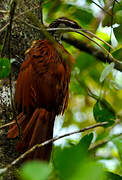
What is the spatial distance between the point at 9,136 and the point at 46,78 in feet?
1.58

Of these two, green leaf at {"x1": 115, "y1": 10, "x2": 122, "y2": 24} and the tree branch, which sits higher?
green leaf at {"x1": 115, "y1": 10, "x2": 122, "y2": 24}

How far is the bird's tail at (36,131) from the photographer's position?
5.91 ft

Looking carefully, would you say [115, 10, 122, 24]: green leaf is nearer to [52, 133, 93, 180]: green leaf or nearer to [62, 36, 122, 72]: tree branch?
[62, 36, 122, 72]: tree branch

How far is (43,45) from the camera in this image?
2.32 metres

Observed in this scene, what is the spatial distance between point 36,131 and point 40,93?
0.86ft

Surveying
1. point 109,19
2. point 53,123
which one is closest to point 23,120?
point 53,123

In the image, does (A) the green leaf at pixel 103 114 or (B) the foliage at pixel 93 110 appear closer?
(B) the foliage at pixel 93 110

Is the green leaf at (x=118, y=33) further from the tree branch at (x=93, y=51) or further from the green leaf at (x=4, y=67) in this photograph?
the green leaf at (x=4, y=67)

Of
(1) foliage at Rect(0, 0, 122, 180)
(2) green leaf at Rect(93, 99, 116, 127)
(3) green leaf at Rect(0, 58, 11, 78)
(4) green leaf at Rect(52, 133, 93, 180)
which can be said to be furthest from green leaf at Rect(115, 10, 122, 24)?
(4) green leaf at Rect(52, 133, 93, 180)

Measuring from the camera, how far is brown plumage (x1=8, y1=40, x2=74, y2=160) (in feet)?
6.57

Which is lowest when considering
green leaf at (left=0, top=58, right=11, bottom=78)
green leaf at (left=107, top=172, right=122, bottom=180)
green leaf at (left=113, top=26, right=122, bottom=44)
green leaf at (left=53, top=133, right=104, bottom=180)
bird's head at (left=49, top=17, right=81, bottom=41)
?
green leaf at (left=107, top=172, right=122, bottom=180)

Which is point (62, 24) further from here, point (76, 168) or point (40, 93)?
point (76, 168)

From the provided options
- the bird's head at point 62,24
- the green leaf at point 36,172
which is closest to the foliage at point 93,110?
the green leaf at point 36,172

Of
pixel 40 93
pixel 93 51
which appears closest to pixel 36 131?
pixel 40 93
